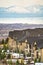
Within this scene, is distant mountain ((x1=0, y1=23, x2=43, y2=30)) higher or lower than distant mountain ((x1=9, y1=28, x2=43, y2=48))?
above

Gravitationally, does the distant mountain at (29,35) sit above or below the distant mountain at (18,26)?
below

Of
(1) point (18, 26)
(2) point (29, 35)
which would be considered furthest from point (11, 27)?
(2) point (29, 35)

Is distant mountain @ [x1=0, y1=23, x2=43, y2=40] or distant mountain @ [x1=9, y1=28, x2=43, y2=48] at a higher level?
distant mountain @ [x1=0, y1=23, x2=43, y2=40]

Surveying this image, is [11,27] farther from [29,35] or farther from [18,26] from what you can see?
[29,35]

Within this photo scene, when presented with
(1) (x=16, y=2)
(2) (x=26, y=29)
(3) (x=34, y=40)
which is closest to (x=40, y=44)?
(3) (x=34, y=40)

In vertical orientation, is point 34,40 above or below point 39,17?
below

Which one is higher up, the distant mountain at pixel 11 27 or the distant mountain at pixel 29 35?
the distant mountain at pixel 11 27

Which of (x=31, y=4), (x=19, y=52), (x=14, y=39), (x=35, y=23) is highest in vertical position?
A: (x=31, y=4)

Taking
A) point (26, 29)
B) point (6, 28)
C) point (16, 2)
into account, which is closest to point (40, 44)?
point (26, 29)

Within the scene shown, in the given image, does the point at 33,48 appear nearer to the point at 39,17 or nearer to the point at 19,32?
the point at 19,32

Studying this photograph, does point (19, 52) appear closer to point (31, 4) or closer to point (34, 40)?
point (34, 40)
